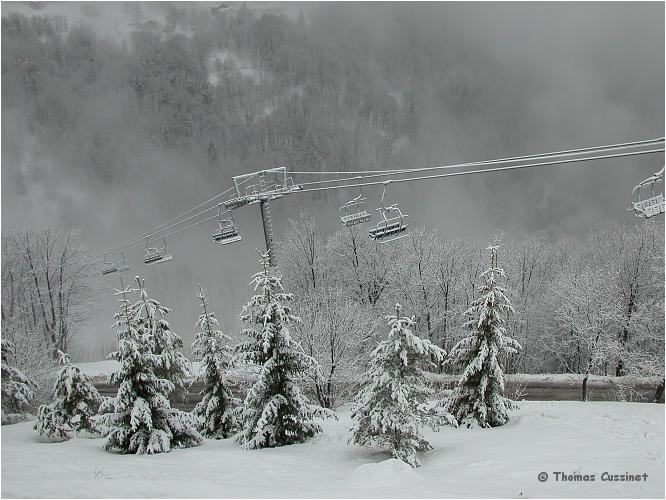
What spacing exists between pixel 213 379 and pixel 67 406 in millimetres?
5693

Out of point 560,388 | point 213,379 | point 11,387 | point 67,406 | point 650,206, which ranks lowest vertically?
point 560,388

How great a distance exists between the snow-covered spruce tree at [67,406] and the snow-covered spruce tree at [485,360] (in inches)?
568

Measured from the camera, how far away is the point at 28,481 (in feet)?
28.6

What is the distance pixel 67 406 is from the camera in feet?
57.3

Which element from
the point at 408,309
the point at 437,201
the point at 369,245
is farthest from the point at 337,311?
the point at 437,201

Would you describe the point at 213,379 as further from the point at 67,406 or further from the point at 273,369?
the point at 67,406

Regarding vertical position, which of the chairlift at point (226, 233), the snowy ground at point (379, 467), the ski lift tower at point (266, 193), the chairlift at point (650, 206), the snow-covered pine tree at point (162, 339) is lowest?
the snowy ground at point (379, 467)

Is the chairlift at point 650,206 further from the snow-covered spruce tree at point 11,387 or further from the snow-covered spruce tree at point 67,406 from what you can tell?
the snow-covered spruce tree at point 11,387

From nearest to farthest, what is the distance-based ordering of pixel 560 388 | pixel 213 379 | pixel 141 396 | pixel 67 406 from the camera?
pixel 141 396
pixel 67 406
pixel 213 379
pixel 560 388

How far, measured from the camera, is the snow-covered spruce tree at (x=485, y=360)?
16.5m

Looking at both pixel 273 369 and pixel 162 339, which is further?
pixel 162 339

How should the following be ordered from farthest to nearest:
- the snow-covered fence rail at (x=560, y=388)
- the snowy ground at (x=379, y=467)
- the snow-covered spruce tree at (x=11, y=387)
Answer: the snow-covered fence rail at (x=560, y=388)
the snow-covered spruce tree at (x=11, y=387)
the snowy ground at (x=379, y=467)

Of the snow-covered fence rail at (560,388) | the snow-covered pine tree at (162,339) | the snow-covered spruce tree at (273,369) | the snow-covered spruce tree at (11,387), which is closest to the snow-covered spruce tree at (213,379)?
the snow-covered pine tree at (162,339)

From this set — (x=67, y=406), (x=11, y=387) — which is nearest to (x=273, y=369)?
(x=67, y=406)
